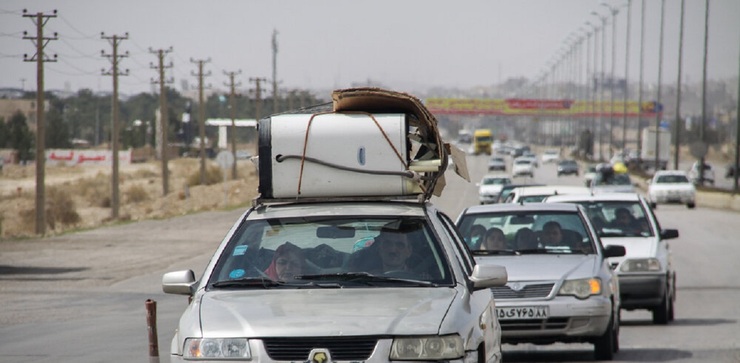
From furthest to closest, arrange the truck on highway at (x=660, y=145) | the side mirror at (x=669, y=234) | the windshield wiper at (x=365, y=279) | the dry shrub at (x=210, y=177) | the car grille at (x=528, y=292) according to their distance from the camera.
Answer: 1. the truck on highway at (x=660, y=145)
2. the dry shrub at (x=210, y=177)
3. the side mirror at (x=669, y=234)
4. the car grille at (x=528, y=292)
5. the windshield wiper at (x=365, y=279)

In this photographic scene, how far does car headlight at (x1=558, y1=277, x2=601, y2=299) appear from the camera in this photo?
12484mm

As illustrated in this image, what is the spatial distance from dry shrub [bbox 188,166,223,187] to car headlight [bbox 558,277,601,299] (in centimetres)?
8332

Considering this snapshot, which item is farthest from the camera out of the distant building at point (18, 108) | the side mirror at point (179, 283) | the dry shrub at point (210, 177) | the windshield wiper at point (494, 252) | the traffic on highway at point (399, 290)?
the distant building at point (18, 108)

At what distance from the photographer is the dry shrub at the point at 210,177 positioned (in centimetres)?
9600

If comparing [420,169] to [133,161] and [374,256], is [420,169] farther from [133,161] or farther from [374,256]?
[133,161]

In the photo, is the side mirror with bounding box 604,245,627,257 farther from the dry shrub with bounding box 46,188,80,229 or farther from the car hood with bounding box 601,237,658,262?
the dry shrub with bounding box 46,188,80,229

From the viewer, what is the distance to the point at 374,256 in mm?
8203

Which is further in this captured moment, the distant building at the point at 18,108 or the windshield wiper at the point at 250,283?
the distant building at the point at 18,108

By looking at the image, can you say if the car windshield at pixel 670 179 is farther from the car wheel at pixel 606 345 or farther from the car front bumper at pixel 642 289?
the car wheel at pixel 606 345


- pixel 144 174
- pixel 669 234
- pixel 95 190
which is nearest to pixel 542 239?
pixel 669 234

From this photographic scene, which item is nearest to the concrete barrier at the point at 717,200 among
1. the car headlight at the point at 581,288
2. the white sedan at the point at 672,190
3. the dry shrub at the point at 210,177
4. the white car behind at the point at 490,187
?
the white sedan at the point at 672,190

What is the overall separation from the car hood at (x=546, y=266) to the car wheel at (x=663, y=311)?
310 centimetres

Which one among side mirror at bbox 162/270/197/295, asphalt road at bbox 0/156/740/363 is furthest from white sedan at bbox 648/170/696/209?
side mirror at bbox 162/270/197/295

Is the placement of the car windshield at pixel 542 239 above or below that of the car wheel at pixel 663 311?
above
